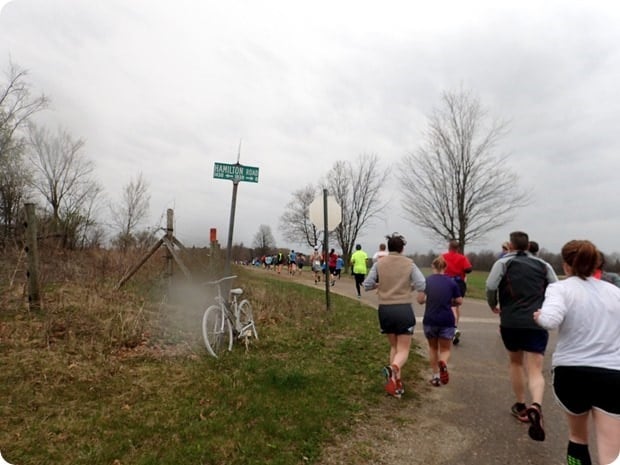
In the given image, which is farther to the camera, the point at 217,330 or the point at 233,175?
the point at 233,175

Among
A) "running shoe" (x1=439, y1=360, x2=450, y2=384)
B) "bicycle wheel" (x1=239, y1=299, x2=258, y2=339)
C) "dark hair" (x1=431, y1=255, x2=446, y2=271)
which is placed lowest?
"running shoe" (x1=439, y1=360, x2=450, y2=384)

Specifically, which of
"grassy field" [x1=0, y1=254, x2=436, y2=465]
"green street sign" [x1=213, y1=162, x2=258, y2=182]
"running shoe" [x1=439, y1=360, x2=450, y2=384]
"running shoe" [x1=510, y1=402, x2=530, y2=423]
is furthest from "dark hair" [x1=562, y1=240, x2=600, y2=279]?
"green street sign" [x1=213, y1=162, x2=258, y2=182]

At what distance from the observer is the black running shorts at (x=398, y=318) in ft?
14.9

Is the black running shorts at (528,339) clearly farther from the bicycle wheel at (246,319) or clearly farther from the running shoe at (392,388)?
the bicycle wheel at (246,319)

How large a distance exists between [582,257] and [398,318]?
2.27 meters

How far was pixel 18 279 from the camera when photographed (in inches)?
269

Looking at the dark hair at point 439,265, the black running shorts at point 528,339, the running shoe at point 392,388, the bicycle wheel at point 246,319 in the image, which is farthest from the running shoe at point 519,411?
the bicycle wheel at point 246,319

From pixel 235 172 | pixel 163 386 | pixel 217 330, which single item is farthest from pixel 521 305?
pixel 235 172

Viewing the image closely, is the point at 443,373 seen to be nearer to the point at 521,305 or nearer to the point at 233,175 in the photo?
the point at 521,305

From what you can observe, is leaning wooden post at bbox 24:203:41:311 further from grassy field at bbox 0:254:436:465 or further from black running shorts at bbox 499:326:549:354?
black running shorts at bbox 499:326:549:354

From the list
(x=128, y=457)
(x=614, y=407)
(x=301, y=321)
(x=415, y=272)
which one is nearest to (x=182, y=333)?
(x=301, y=321)

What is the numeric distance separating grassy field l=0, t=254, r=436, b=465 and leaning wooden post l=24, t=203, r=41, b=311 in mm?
215

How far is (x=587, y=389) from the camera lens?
2426 millimetres

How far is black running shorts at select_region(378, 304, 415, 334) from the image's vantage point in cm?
455
